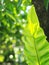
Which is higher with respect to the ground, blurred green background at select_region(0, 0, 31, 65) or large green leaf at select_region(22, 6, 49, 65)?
large green leaf at select_region(22, 6, 49, 65)

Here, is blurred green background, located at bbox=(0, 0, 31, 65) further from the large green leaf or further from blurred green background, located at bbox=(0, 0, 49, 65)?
the large green leaf

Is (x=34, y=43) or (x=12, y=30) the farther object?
(x=12, y=30)

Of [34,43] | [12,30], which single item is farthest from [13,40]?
[34,43]

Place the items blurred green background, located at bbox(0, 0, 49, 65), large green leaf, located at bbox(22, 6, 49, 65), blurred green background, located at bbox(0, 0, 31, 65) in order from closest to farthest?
large green leaf, located at bbox(22, 6, 49, 65), blurred green background, located at bbox(0, 0, 49, 65), blurred green background, located at bbox(0, 0, 31, 65)

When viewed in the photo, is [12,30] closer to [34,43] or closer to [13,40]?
[13,40]

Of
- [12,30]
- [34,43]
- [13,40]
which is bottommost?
[13,40]

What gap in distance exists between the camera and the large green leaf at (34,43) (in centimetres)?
55

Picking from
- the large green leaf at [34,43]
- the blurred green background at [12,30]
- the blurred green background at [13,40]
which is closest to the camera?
the large green leaf at [34,43]

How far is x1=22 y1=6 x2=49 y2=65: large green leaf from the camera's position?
1.82ft

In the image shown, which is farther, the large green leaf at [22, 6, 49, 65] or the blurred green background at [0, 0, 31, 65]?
the blurred green background at [0, 0, 31, 65]

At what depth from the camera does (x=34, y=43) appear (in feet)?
1.93

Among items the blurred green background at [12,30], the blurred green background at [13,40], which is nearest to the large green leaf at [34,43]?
the blurred green background at [12,30]

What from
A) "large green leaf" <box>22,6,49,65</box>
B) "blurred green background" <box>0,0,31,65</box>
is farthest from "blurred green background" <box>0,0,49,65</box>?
"large green leaf" <box>22,6,49,65</box>

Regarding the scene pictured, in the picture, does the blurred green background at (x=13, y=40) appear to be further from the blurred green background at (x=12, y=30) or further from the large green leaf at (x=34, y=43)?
the large green leaf at (x=34, y=43)
